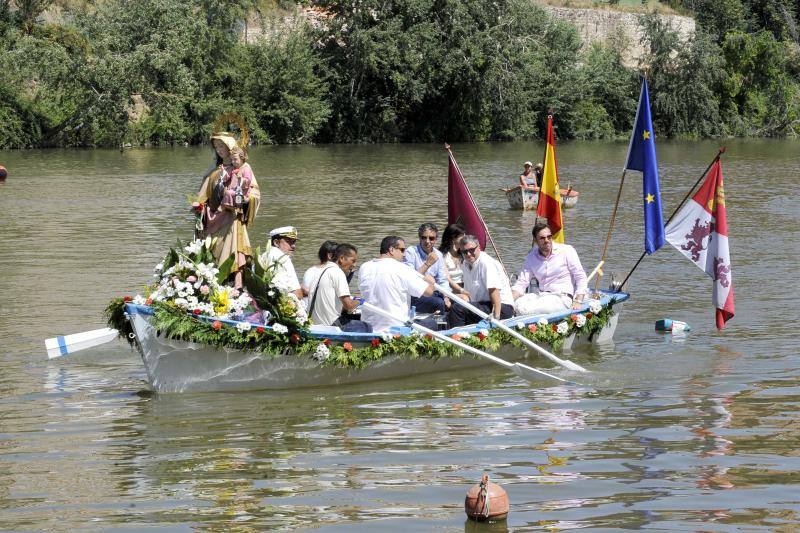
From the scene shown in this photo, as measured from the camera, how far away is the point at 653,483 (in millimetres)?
8516

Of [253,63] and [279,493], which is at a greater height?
[253,63]

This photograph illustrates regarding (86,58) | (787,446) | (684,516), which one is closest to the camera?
(684,516)

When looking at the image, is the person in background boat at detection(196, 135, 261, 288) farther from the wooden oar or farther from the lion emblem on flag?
the lion emblem on flag

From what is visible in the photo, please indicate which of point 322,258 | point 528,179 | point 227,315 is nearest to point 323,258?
point 322,258

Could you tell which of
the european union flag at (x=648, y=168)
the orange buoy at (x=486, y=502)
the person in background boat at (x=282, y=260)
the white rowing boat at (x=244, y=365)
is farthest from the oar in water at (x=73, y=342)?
the european union flag at (x=648, y=168)

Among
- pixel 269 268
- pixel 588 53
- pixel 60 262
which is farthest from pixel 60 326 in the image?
pixel 588 53

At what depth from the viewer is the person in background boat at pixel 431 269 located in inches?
555

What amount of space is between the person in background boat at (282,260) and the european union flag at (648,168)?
4.58m

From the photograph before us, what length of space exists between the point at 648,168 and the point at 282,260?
5356 millimetres

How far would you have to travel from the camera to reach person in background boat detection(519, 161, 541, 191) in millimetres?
29531

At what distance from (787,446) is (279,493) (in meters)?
3.82

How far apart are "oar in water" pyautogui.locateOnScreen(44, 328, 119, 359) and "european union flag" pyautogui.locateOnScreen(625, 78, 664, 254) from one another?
21.2ft

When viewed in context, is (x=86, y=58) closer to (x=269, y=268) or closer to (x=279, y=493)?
(x=269, y=268)

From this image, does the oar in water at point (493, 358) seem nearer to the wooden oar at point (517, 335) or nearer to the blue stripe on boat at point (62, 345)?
the wooden oar at point (517, 335)
